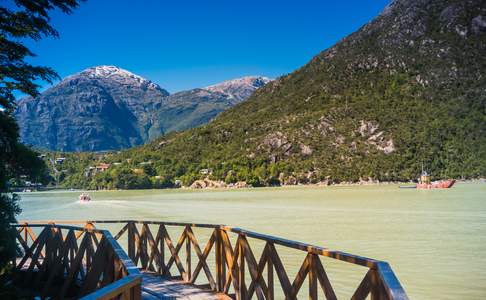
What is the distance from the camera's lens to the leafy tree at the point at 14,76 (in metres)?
9.47

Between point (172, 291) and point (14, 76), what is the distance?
5.80 meters

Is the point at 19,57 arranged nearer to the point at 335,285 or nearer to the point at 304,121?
the point at 335,285

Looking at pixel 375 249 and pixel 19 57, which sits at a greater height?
pixel 19 57

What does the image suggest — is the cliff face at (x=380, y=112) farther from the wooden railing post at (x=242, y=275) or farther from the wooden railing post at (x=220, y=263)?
the wooden railing post at (x=242, y=275)

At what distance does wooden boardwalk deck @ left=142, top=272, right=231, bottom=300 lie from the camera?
862cm

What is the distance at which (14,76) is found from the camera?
1059 centimetres

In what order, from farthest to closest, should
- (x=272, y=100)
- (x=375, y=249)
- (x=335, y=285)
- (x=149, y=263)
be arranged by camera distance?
(x=272, y=100) → (x=375, y=249) → (x=335, y=285) → (x=149, y=263)

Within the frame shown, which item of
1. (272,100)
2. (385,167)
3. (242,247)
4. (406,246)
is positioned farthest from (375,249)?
(272,100)

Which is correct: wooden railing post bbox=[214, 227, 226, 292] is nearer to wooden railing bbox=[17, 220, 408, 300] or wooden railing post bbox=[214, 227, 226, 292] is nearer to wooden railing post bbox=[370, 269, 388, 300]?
wooden railing bbox=[17, 220, 408, 300]

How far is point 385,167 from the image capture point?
4828 inches

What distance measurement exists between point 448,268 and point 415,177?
111 m

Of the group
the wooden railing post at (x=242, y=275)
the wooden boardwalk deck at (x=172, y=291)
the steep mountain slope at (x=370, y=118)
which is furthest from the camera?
the steep mountain slope at (x=370, y=118)

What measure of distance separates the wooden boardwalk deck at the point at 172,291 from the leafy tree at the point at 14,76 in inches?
95.7

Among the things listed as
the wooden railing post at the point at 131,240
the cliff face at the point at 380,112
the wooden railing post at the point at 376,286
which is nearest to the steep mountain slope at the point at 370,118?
the cliff face at the point at 380,112
